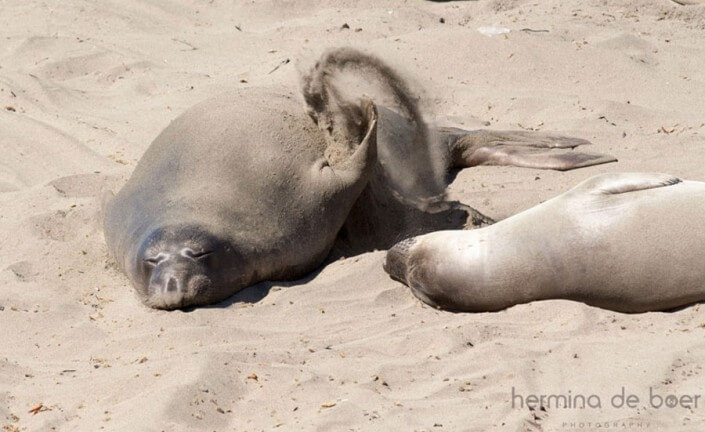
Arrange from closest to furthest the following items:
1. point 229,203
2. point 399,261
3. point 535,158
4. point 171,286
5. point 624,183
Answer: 1. point 624,183
2. point 171,286
3. point 399,261
4. point 229,203
5. point 535,158

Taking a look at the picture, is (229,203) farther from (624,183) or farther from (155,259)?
(624,183)

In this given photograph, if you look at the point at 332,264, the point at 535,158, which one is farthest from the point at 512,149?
the point at 332,264

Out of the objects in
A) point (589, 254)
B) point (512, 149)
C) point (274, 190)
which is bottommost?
point (512, 149)

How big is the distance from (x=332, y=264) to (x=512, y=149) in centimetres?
172

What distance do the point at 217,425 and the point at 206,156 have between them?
2187mm

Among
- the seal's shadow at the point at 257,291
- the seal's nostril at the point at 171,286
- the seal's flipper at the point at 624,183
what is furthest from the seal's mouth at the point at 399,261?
the seal's nostril at the point at 171,286

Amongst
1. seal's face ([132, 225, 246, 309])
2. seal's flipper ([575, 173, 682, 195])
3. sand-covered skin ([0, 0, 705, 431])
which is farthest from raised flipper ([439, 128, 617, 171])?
seal's face ([132, 225, 246, 309])

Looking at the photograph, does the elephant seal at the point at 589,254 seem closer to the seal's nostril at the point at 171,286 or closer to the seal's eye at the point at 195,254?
the seal's eye at the point at 195,254

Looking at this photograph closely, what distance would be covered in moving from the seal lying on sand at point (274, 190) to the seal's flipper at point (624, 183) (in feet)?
3.25

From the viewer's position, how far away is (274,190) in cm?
564

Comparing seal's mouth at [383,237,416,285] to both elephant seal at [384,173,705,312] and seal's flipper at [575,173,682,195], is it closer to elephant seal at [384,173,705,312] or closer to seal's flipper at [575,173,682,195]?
elephant seal at [384,173,705,312]

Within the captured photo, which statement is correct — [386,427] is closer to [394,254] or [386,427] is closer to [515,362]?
[515,362]

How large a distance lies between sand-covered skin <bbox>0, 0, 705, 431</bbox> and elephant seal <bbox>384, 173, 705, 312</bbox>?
0.29ft

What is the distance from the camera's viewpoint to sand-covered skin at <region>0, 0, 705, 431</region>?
154 inches
